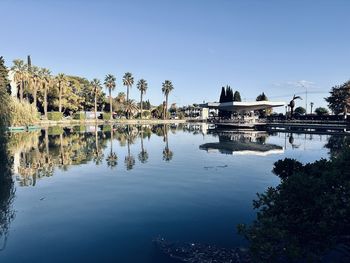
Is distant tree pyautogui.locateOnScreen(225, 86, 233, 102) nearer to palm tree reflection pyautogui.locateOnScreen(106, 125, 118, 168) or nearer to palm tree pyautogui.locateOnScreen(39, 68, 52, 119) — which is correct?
palm tree pyautogui.locateOnScreen(39, 68, 52, 119)

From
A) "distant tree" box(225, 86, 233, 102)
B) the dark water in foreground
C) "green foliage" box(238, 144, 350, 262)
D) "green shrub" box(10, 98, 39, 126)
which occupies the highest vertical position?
"distant tree" box(225, 86, 233, 102)

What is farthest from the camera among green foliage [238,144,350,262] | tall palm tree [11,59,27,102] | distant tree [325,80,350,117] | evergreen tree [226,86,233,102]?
evergreen tree [226,86,233,102]

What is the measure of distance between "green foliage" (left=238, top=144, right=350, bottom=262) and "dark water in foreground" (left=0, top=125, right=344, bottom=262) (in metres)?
4.10

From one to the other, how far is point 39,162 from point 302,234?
83.5 feet

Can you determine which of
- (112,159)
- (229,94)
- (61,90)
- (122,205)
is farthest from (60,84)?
(122,205)

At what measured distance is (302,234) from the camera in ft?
23.4

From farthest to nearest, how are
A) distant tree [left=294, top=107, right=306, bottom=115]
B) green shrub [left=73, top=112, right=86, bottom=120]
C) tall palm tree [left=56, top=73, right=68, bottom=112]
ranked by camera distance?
1. distant tree [left=294, top=107, right=306, bottom=115]
2. green shrub [left=73, top=112, right=86, bottom=120]
3. tall palm tree [left=56, top=73, right=68, bottom=112]

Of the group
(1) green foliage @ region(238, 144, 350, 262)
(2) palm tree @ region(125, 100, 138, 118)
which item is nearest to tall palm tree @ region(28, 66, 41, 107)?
(2) palm tree @ region(125, 100, 138, 118)

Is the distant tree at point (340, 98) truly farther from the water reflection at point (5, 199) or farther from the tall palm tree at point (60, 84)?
the tall palm tree at point (60, 84)

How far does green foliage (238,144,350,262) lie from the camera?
22.0ft

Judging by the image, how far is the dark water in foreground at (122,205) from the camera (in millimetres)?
10898

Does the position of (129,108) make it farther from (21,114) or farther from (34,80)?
(21,114)

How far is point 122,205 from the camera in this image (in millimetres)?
15719

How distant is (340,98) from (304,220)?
261 feet
